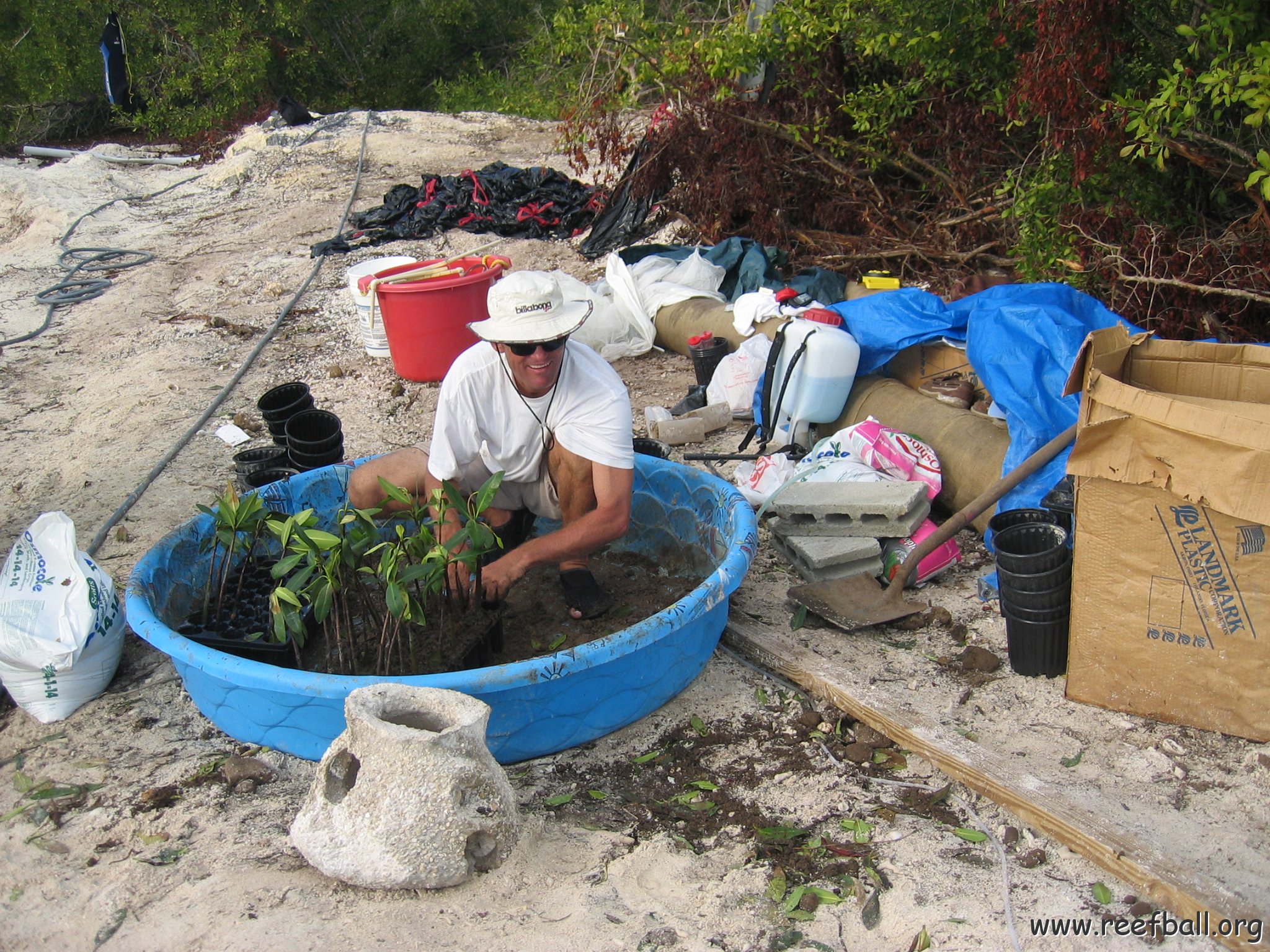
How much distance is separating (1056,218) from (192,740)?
12.8 feet

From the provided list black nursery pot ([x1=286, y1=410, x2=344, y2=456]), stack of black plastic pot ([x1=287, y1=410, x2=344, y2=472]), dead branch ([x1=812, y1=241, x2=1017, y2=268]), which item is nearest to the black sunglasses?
Answer: stack of black plastic pot ([x1=287, y1=410, x2=344, y2=472])

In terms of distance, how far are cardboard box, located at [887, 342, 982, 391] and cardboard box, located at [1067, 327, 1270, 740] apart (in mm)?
1577

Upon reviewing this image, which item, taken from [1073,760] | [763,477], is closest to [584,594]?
[763,477]

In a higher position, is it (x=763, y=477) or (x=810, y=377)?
(x=810, y=377)

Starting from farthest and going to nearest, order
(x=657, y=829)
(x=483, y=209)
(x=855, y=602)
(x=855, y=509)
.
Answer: (x=483, y=209) → (x=855, y=509) → (x=855, y=602) → (x=657, y=829)

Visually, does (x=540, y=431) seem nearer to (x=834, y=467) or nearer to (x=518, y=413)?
(x=518, y=413)

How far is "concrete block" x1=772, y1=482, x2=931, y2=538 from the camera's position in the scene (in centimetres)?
329

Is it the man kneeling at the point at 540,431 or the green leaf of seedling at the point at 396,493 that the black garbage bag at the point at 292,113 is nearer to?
the man kneeling at the point at 540,431

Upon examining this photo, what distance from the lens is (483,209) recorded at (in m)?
8.12

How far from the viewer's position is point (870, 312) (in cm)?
432

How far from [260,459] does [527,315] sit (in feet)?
6.01

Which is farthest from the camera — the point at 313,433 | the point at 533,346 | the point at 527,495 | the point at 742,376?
the point at 742,376

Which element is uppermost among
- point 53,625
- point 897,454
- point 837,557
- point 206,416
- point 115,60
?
point 115,60

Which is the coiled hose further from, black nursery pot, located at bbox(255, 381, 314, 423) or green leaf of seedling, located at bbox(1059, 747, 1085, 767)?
green leaf of seedling, located at bbox(1059, 747, 1085, 767)
